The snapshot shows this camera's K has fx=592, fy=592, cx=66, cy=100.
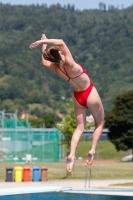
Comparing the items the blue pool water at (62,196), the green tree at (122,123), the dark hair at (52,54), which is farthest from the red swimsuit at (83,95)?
the green tree at (122,123)

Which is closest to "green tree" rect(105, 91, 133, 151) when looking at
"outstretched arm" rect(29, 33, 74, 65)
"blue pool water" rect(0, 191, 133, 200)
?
"blue pool water" rect(0, 191, 133, 200)

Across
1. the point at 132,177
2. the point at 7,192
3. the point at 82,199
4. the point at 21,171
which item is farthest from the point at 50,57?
the point at 132,177

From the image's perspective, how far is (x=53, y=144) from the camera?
45.0 m

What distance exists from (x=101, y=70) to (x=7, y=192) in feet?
580

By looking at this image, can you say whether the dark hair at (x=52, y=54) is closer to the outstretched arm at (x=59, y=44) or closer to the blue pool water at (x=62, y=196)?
the outstretched arm at (x=59, y=44)

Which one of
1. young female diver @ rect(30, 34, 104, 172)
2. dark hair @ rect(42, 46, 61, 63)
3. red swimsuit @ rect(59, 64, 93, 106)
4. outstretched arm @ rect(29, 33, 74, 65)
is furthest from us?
red swimsuit @ rect(59, 64, 93, 106)

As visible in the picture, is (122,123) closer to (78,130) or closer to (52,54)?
(78,130)

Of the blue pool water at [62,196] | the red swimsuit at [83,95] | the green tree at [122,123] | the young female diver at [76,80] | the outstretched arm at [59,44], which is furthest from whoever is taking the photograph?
the green tree at [122,123]

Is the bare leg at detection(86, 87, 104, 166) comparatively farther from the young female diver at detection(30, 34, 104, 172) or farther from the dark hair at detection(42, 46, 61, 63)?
the dark hair at detection(42, 46, 61, 63)

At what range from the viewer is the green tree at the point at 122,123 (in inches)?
2068

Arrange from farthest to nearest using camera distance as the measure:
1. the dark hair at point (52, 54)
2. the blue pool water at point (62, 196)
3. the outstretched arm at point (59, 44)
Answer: the blue pool water at point (62, 196) → the dark hair at point (52, 54) → the outstretched arm at point (59, 44)

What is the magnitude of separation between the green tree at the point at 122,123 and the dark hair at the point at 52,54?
4325 cm

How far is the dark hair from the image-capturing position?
918cm

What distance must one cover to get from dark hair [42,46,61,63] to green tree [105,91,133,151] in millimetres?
43248
